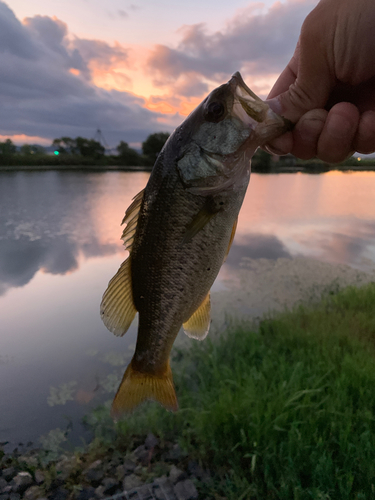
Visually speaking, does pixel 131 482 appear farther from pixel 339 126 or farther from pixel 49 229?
pixel 49 229

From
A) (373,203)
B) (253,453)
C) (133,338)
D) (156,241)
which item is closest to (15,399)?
(133,338)

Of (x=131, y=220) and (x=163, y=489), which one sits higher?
(x=131, y=220)

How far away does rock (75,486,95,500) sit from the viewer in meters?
3.00

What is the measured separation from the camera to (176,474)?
3186mm

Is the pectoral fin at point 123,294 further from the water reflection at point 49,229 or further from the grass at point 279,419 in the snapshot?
the water reflection at point 49,229

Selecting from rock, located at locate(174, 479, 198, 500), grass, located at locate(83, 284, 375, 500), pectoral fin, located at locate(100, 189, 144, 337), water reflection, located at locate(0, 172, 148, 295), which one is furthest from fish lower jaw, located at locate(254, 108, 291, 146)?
water reflection, located at locate(0, 172, 148, 295)

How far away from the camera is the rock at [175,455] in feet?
11.2

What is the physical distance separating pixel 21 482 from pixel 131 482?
1.20 m

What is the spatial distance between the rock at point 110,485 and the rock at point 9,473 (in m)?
1.12

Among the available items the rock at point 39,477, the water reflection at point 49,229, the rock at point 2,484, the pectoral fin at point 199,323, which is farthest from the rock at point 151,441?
the water reflection at point 49,229

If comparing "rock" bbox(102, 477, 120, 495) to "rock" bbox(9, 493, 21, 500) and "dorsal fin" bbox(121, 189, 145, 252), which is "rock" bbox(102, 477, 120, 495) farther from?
"dorsal fin" bbox(121, 189, 145, 252)

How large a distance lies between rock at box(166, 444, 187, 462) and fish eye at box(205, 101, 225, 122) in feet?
11.6

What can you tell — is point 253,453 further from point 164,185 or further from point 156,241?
point 164,185

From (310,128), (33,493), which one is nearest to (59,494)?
(33,493)
